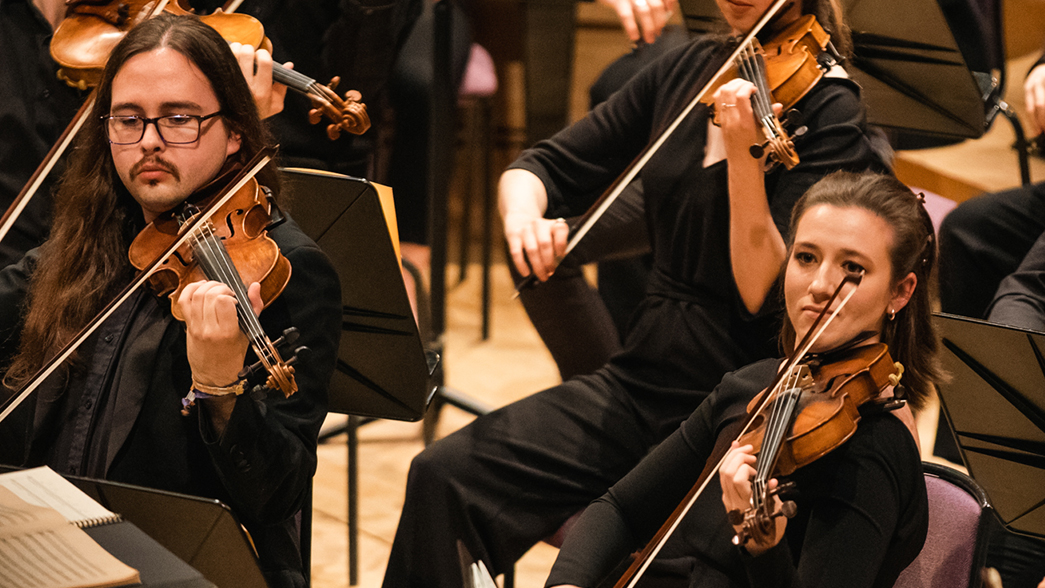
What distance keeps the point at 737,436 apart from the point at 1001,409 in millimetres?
354

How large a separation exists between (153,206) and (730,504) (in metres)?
0.73

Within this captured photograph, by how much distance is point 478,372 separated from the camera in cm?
283

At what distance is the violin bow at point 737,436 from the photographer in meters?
1.10

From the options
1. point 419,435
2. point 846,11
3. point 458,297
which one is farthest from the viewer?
point 458,297

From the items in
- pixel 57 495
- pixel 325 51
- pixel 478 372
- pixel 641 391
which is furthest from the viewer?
pixel 478 372

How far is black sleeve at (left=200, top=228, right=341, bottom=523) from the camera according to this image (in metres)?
1.14

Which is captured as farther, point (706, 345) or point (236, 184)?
point (706, 345)

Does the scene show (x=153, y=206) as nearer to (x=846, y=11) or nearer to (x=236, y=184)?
(x=236, y=184)

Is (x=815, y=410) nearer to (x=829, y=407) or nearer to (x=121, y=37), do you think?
(x=829, y=407)

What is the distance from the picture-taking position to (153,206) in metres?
1.28

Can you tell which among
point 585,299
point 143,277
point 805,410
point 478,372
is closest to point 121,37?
point 143,277

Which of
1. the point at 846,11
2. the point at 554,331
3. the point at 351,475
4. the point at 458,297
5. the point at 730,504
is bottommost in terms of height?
the point at 458,297

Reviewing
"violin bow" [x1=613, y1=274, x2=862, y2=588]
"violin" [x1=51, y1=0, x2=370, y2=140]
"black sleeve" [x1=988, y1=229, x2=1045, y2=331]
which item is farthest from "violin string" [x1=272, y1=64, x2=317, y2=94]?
"black sleeve" [x1=988, y1=229, x2=1045, y2=331]

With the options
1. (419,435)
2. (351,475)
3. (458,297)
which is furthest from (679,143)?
(458,297)
